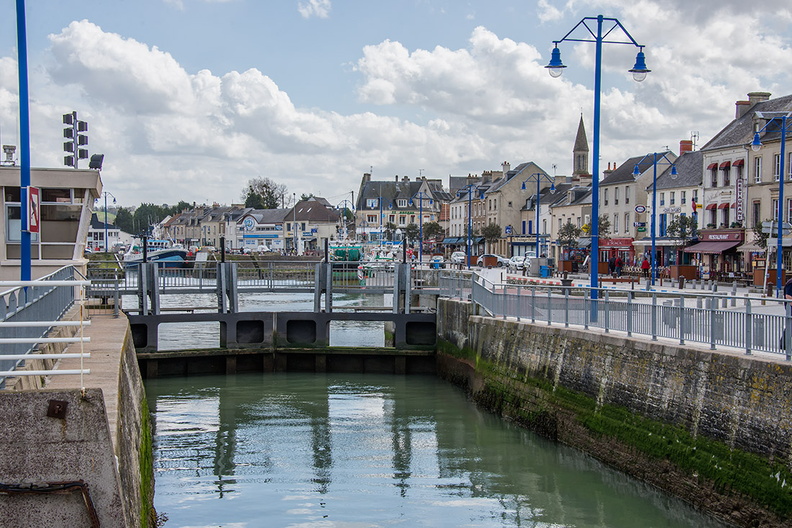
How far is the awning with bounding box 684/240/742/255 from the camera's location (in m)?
52.4

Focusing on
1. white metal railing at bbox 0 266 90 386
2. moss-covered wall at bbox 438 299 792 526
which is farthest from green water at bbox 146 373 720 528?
white metal railing at bbox 0 266 90 386

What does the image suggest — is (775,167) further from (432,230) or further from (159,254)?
(432,230)

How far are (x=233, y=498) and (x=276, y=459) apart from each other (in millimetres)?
2960

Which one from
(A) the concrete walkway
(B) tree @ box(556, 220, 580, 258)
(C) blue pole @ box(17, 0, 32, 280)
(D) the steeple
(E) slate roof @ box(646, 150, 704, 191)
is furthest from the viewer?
(D) the steeple

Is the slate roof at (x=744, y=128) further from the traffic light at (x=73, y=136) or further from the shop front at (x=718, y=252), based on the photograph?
the traffic light at (x=73, y=136)

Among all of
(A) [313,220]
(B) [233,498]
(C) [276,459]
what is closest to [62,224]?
(C) [276,459]

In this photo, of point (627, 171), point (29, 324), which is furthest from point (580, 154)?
point (29, 324)

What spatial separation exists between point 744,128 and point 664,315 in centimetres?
4098

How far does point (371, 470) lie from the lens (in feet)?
60.3

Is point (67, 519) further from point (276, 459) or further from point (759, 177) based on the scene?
point (759, 177)

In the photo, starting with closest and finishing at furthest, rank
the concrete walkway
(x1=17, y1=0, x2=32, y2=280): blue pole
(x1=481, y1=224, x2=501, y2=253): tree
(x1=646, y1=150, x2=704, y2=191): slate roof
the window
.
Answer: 1. the concrete walkway
2. (x1=17, y1=0, x2=32, y2=280): blue pole
3. the window
4. (x1=646, y1=150, x2=704, y2=191): slate roof
5. (x1=481, y1=224, x2=501, y2=253): tree

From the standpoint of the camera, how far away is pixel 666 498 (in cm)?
1500

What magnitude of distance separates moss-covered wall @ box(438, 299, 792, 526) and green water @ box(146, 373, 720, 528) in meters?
0.46

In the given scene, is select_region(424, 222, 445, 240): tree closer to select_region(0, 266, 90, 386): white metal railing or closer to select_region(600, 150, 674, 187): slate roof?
select_region(600, 150, 674, 187): slate roof
